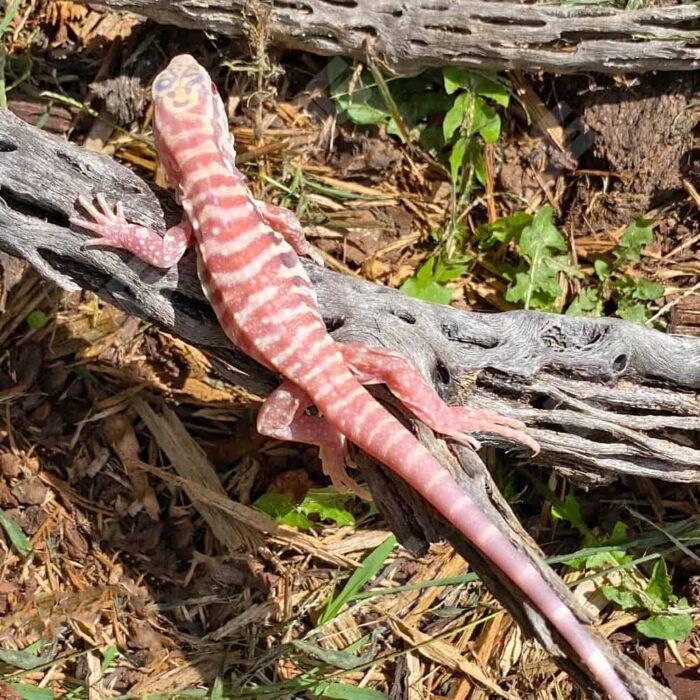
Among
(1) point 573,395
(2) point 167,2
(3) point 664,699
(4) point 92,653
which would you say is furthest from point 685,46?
(4) point 92,653

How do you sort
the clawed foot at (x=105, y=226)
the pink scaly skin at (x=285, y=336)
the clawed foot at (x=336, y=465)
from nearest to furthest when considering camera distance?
the pink scaly skin at (x=285, y=336)
the clawed foot at (x=105, y=226)
the clawed foot at (x=336, y=465)

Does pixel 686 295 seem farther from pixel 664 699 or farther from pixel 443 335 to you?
pixel 664 699

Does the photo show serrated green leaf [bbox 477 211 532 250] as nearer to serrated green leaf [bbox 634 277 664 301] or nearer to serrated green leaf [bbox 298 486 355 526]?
serrated green leaf [bbox 634 277 664 301]

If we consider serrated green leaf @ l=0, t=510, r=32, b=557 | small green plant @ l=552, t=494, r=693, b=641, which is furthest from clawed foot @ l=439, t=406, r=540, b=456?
serrated green leaf @ l=0, t=510, r=32, b=557

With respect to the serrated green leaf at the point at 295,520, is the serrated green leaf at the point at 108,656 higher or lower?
lower

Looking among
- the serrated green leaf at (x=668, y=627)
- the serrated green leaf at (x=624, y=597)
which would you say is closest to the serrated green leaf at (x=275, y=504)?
the serrated green leaf at (x=624, y=597)

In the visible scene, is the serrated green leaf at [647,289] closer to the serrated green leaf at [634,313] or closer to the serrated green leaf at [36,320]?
the serrated green leaf at [634,313]
